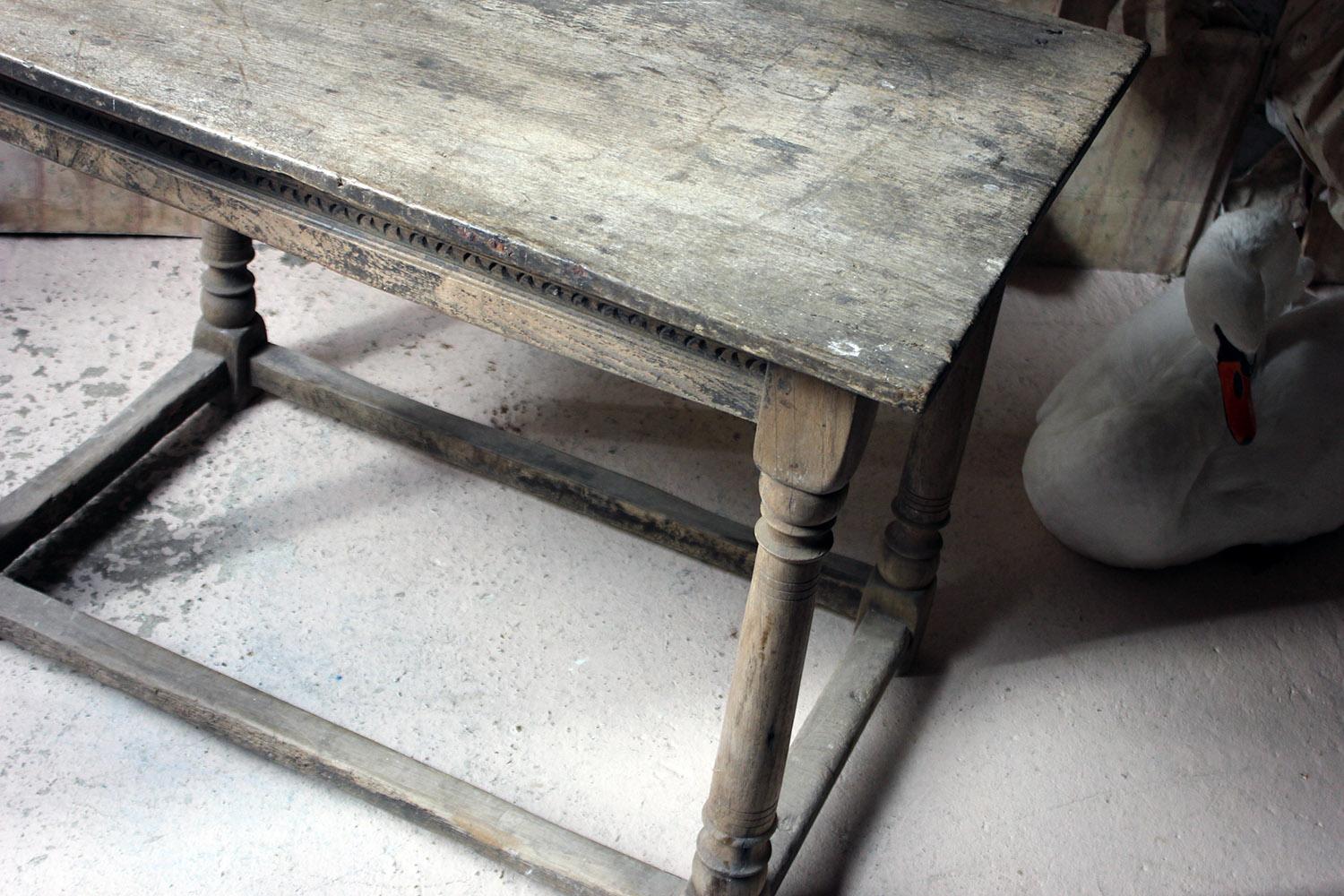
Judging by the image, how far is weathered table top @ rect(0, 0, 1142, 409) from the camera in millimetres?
1227

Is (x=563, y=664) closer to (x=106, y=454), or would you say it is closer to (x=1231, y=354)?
(x=106, y=454)

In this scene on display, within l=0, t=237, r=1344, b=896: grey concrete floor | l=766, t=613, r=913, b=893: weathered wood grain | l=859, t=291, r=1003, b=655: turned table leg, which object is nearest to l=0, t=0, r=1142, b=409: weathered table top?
l=859, t=291, r=1003, b=655: turned table leg

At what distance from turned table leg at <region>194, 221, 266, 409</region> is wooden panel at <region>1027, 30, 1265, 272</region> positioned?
5.86ft

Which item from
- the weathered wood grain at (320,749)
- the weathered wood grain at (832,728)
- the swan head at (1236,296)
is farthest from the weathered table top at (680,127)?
the weathered wood grain at (320,749)

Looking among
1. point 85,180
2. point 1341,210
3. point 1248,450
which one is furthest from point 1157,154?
point 85,180

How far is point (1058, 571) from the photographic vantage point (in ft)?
7.63

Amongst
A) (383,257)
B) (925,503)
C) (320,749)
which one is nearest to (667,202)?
(383,257)

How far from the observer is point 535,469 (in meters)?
2.25

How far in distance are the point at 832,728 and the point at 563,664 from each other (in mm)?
447

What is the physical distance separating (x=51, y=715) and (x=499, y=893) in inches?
27.6

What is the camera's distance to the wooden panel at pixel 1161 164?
113 inches

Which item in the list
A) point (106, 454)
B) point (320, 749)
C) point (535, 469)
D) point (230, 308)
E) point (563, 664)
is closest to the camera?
point (320, 749)

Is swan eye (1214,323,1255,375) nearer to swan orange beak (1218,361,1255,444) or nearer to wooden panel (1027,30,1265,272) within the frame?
swan orange beak (1218,361,1255,444)

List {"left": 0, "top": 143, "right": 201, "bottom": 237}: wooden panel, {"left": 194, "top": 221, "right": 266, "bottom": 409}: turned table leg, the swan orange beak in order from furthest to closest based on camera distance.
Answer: {"left": 0, "top": 143, "right": 201, "bottom": 237}: wooden panel → {"left": 194, "top": 221, "right": 266, "bottom": 409}: turned table leg → the swan orange beak
